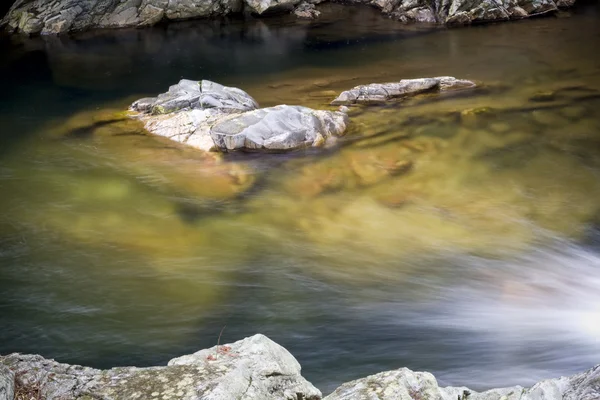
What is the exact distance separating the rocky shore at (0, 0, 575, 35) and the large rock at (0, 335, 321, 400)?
19.2 m

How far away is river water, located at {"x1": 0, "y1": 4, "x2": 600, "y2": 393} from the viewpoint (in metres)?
6.25

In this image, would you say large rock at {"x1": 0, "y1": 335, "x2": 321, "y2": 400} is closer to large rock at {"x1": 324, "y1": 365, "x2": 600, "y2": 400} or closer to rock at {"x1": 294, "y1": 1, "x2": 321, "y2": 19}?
large rock at {"x1": 324, "y1": 365, "x2": 600, "y2": 400}

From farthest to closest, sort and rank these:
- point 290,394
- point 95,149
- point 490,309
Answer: point 95,149 → point 490,309 → point 290,394

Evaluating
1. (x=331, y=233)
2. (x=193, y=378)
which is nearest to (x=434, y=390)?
(x=193, y=378)

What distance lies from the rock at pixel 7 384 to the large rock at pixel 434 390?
7.03 feet

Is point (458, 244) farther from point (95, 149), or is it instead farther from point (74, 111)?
point (74, 111)

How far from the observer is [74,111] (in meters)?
14.1

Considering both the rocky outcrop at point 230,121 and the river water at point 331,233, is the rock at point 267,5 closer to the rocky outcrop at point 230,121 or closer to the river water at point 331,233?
the river water at point 331,233

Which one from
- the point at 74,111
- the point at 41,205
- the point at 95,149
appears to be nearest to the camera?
the point at 41,205

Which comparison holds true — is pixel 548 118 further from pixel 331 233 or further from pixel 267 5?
pixel 267 5

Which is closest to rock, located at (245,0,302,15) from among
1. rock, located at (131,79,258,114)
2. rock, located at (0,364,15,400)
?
rock, located at (131,79,258,114)

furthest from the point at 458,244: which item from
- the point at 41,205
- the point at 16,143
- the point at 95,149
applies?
the point at 16,143

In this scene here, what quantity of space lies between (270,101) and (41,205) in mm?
6166

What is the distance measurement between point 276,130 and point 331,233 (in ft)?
11.8
